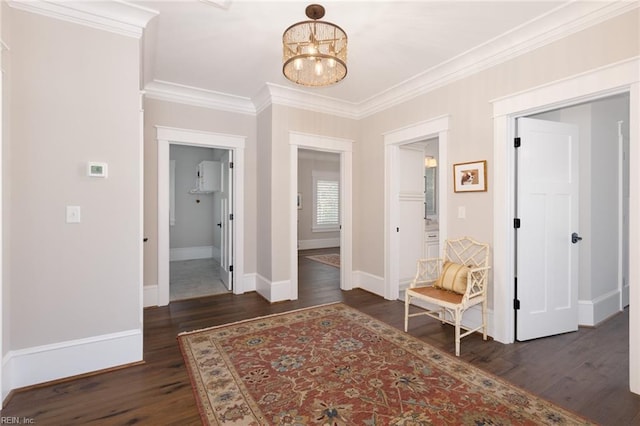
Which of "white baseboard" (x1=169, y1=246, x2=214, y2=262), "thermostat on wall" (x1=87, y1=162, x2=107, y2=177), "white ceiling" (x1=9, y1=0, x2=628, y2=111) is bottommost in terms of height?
"white baseboard" (x1=169, y1=246, x2=214, y2=262)

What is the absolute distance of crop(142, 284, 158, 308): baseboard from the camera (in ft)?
12.8

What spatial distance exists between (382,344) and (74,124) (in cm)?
312

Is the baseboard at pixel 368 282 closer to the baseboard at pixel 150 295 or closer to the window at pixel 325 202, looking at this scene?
the baseboard at pixel 150 295

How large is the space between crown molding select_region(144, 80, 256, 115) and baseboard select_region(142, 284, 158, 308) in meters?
2.45

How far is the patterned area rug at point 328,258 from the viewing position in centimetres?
680

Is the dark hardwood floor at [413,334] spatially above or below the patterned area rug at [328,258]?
below

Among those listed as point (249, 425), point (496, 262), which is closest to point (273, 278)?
point (249, 425)

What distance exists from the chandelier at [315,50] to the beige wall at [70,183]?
1.35m

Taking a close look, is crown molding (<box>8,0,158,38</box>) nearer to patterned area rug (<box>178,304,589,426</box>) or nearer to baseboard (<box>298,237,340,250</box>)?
patterned area rug (<box>178,304,589,426</box>)

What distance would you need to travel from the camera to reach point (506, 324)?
288cm

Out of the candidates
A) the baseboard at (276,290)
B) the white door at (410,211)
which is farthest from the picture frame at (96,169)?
the white door at (410,211)

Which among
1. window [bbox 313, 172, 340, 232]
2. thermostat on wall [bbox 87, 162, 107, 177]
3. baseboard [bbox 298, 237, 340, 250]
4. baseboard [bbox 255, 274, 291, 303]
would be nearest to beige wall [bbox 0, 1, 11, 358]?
thermostat on wall [bbox 87, 162, 107, 177]

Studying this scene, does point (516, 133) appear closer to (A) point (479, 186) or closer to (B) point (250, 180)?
(A) point (479, 186)

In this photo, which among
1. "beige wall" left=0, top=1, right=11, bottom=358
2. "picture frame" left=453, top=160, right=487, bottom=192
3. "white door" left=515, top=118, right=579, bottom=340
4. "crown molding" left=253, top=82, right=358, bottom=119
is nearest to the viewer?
"beige wall" left=0, top=1, right=11, bottom=358
